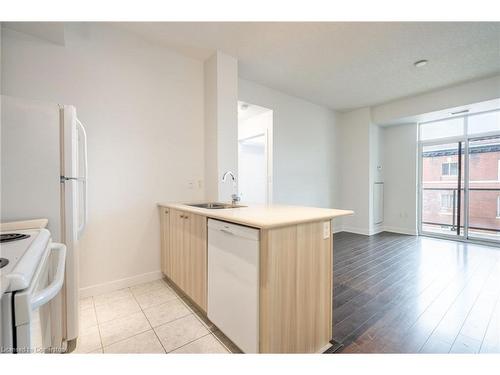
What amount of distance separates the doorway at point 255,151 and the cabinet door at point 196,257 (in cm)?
162

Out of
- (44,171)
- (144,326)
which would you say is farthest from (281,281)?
(44,171)

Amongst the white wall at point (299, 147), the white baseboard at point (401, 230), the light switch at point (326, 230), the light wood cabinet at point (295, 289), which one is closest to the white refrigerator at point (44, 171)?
the light wood cabinet at point (295, 289)

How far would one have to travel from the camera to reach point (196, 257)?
69.4 inches

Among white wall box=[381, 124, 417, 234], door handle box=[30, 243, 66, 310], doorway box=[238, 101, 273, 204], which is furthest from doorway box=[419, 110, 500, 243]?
door handle box=[30, 243, 66, 310]

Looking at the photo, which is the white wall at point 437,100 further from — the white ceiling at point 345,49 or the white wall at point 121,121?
the white wall at point 121,121

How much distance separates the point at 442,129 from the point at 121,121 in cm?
592

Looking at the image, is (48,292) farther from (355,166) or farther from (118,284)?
(355,166)

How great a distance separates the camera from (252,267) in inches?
47.5

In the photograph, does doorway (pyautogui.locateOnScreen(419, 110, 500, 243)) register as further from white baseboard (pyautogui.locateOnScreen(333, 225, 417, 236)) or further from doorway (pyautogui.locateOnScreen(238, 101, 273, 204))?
doorway (pyautogui.locateOnScreen(238, 101, 273, 204))

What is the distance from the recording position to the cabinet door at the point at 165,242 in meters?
2.30

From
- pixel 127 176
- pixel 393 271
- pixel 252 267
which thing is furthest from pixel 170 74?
pixel 393 271

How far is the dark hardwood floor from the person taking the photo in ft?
4.98
